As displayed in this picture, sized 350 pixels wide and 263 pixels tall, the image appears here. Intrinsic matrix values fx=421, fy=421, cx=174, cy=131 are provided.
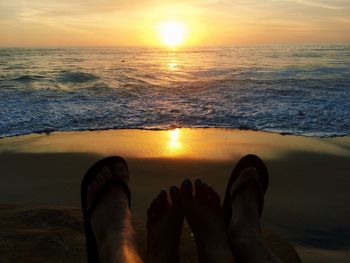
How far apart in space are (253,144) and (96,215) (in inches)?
165

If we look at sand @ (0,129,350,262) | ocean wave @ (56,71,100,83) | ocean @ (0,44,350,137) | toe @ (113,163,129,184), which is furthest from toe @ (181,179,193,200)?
ocean wave @ (56,71,100,83)

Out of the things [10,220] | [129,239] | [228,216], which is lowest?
[10,220]

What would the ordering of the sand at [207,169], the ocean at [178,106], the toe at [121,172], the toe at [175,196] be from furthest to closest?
the ocean at [178,106], the sand at [207,169], the toe at [121,172], the toe at [175,196]

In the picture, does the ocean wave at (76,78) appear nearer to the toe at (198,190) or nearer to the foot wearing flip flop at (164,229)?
Answer: the toe at (198,190)

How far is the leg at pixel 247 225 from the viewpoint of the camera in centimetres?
204

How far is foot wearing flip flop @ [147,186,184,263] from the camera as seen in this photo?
2.29 m

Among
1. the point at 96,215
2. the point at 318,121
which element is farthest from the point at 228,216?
the point at 318,121

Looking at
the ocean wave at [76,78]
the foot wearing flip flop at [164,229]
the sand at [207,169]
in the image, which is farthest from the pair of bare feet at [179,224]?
the ocean wave at [76,78]

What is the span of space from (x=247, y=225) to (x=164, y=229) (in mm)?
484

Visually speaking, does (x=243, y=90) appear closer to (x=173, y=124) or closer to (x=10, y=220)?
(x=173, y=124)

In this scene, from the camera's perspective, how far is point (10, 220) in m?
3.15

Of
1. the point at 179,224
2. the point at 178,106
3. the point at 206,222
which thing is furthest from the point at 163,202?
the point at 178,106

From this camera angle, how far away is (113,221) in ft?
7.75

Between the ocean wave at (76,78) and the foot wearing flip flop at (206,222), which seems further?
the ocean wave at (76,78)
